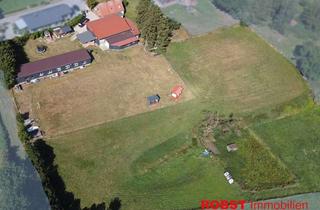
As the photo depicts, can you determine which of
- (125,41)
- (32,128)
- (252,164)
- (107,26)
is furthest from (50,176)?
(107,26)

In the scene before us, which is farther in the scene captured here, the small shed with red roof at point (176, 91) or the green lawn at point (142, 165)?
the small shed with red roof at point (176, 91)

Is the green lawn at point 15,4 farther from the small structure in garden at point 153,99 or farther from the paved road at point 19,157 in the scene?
the small structure in garden at point 153,99

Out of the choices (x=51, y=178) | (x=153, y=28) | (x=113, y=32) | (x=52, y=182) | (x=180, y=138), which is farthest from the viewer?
(x=113, y=32)

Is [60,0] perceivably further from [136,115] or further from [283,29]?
[283,29]

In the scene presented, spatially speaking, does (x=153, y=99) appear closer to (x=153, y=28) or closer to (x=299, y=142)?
(x=153, y=28)

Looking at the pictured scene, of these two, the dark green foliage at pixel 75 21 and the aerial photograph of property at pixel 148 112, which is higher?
the dark green foliage at pixel 75 21

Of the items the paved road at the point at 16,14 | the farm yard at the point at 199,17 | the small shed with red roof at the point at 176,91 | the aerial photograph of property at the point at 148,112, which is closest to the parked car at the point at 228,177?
the aerial photograph of property at the point at 148,112

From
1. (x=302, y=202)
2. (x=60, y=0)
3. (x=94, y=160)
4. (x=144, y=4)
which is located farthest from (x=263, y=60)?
(x=60, y=0)
